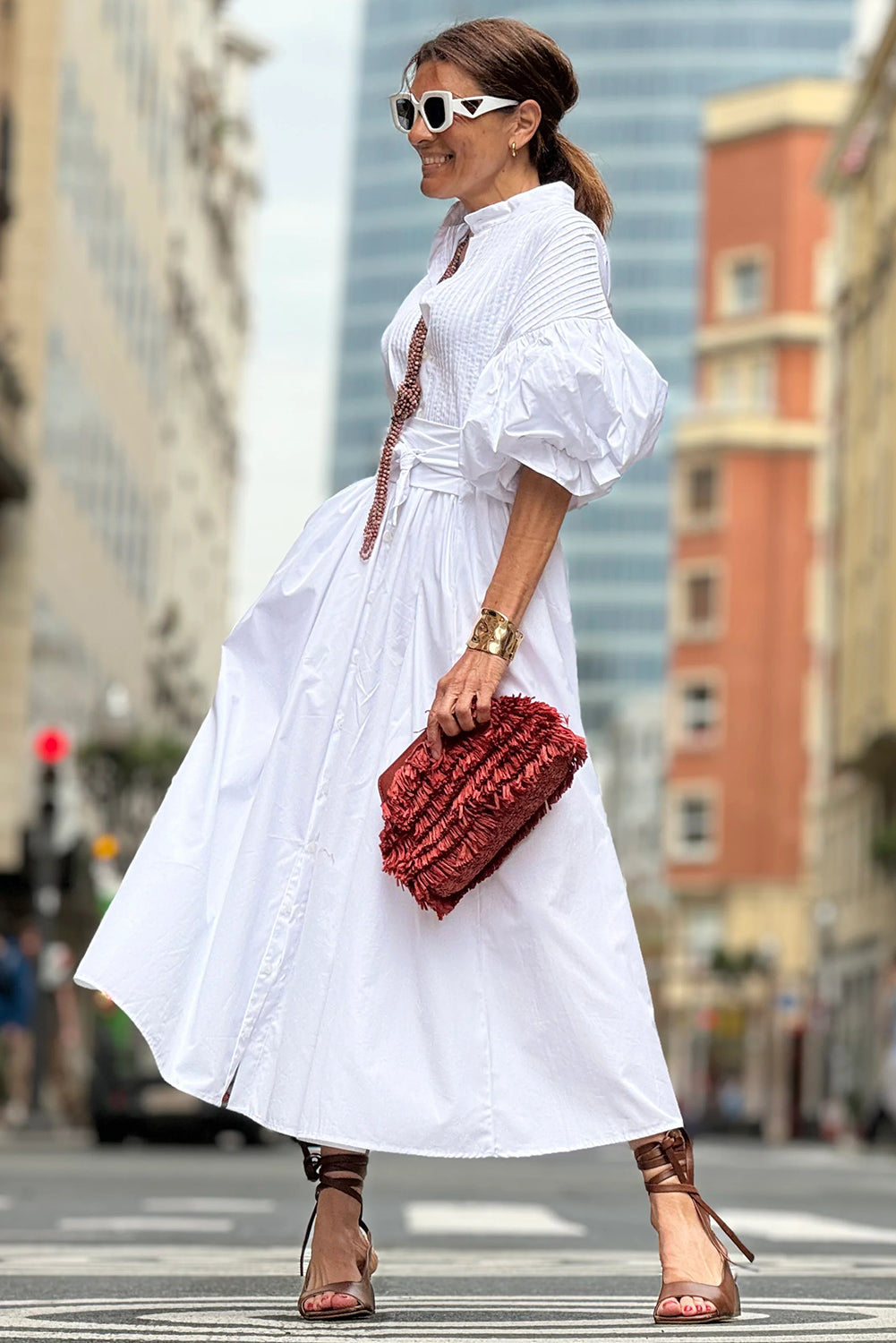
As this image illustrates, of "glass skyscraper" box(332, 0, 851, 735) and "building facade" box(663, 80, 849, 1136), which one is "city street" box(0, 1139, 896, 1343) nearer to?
"building facade" box(663, 80, 849, 1136)

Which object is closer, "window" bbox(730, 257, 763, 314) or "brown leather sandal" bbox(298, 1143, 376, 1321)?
"brown leather sandal" bbox(298, 1143, 376, 1321)

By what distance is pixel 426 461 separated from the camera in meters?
5.44

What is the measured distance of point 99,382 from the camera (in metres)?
42.6

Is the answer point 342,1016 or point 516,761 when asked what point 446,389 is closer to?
point 516,761

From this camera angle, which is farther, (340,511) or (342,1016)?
(340,511)

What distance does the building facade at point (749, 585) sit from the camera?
275ft

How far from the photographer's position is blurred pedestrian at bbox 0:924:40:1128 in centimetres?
2377

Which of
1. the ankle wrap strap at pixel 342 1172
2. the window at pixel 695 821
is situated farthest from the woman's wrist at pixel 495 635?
the window at pixel 695 821

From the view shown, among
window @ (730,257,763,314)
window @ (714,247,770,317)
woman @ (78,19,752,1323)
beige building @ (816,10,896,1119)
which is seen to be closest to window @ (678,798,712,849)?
window @ (714,247,770,317)

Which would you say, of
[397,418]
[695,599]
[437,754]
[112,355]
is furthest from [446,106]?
[695,599]

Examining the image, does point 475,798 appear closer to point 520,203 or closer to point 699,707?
point 520,203

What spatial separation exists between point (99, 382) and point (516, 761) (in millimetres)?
38179

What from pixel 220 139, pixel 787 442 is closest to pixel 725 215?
pixel 787 442

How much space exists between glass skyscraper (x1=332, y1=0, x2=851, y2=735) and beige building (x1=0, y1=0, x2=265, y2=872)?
8694 cm
